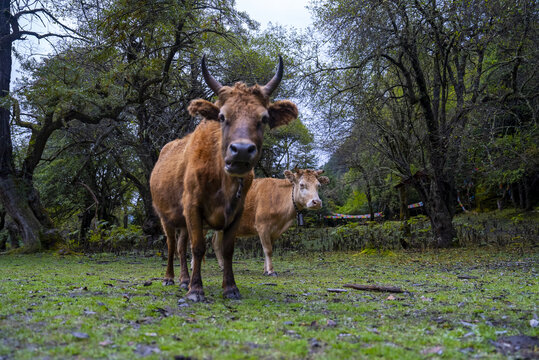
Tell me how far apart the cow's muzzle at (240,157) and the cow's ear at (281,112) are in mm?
1054

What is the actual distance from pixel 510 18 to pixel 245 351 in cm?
948

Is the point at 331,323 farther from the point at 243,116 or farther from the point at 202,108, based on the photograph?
the point at 202,108

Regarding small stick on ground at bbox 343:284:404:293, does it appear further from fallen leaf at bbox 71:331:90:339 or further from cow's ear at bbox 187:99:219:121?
fallen leaf at bbox 71:331:90:339

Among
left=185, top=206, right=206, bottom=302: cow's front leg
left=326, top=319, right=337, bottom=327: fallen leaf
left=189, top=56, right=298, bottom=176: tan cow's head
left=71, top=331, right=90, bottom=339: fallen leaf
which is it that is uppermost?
left=189, top=56, right=298, bottom=176: tan cow's head

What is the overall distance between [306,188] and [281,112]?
527cm

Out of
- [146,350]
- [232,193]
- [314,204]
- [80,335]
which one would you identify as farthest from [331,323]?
[314,204]

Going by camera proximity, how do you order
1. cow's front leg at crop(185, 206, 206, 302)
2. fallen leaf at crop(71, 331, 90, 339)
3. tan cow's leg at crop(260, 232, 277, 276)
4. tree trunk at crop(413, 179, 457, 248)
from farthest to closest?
tree trunk at crop(413, 179, 457, 248) → tan cow's leg at crop(260, 232, 277, 276) → cow's front leg at crop(185, 206, 206, 302) → fallen leaf at crop(71, 331, 90, 339)

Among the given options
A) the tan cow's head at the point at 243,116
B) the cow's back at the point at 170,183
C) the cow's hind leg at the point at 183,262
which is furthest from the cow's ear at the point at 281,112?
the cow's hind leg at the point at 183,262

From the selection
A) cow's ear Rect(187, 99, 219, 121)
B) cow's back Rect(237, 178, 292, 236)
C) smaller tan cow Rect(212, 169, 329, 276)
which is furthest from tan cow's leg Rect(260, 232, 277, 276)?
cow's ear Rect(187, 99, 219, 121)

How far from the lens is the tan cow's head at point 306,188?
1027 cm

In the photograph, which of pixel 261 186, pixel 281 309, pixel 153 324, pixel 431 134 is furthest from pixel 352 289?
pixel 431 134

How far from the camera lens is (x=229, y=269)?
5234mm

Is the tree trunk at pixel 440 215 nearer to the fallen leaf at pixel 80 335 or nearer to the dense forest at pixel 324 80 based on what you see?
the dense forest at pixel 324 80

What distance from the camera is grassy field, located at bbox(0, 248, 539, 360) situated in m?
2.70
